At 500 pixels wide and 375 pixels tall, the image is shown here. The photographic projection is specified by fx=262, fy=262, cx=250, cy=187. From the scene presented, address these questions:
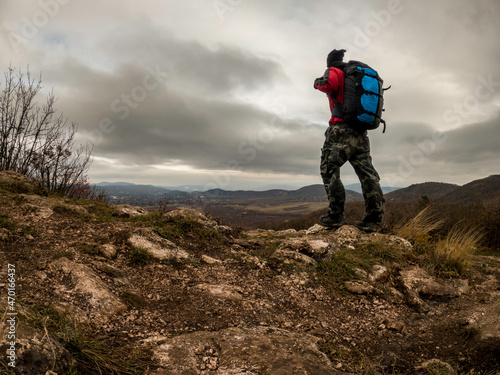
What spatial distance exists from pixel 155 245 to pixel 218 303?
145cm

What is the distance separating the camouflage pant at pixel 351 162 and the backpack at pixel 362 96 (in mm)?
340

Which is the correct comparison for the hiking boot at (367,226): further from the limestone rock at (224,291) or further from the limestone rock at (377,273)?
the limestone rock at (224,291)

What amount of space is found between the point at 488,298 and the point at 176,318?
420cm

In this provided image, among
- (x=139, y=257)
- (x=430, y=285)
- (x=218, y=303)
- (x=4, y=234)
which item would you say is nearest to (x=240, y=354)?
(x=218, y=303)

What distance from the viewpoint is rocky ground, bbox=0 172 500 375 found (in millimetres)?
1886

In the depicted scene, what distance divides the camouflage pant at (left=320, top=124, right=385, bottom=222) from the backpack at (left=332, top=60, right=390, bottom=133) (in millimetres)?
340

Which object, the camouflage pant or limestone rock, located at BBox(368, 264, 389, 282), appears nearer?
limestone rock, located at BBox(368, 264, 389, 282)

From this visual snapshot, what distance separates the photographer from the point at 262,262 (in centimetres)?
400

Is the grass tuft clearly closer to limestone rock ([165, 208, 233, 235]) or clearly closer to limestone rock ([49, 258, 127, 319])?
limestone rock ([49, 258, 127, 319])

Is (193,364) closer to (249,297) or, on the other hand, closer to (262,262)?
(249,297)

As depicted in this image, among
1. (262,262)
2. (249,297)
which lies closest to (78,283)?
(249,297)

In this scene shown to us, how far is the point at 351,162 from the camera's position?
5.65 meters

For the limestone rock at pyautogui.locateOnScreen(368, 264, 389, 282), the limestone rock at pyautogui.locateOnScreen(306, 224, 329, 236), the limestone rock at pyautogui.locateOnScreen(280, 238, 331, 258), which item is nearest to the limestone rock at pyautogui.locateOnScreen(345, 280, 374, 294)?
the limestone rock at pyautogui.locateOnScreen(368, 264, 389, 282)

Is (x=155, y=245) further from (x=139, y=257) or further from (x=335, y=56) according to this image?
(x=335, y=56)
